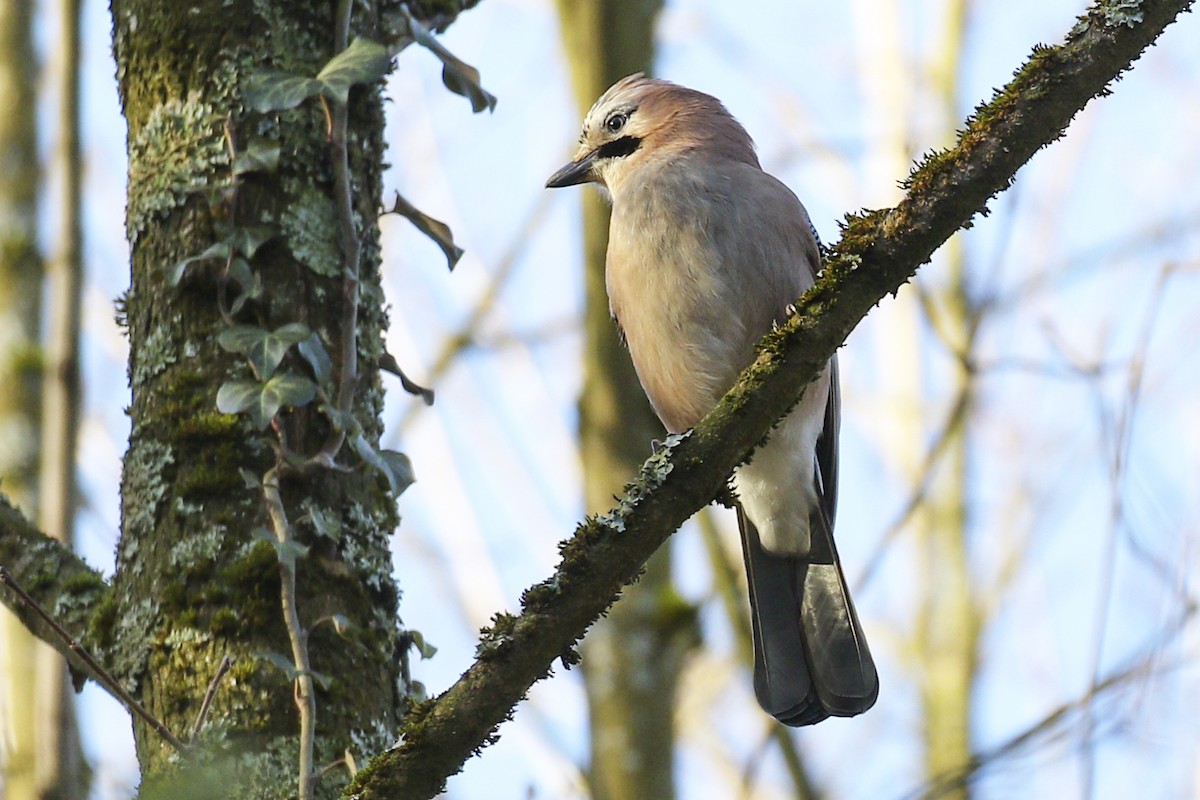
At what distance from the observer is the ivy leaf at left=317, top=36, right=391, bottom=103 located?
2.95 metres

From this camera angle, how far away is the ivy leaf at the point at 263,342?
2799 millimetres

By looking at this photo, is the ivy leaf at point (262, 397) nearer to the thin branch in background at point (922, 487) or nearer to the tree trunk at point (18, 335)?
the tree trunk at point (18, 335)

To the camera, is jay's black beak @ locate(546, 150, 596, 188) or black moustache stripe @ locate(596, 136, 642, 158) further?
jay's black beak @ locate(546, 150, 596, 188)

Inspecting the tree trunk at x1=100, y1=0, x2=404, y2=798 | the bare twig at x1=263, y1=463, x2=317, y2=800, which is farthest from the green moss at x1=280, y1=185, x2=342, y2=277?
the bare twig at x1=263, y1=463, x2=317, y2=800

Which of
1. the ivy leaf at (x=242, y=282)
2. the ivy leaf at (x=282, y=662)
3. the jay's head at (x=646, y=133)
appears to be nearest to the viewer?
the ivy leaf at (x=282, y=662)

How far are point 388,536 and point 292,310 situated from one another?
0.53m

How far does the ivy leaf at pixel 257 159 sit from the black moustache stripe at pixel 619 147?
175 centimetres

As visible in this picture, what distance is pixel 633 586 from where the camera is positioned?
16.5 ft

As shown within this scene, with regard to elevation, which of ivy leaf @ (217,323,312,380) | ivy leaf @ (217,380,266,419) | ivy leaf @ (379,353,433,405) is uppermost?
ivy leaf @ (379,353,433,405)

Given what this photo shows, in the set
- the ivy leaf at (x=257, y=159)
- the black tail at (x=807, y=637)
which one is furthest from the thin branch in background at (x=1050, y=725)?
the ivy leaf at (x=257, y=159)

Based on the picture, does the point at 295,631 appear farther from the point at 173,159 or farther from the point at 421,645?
the point at 173,159

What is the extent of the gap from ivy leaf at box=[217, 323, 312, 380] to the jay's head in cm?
162

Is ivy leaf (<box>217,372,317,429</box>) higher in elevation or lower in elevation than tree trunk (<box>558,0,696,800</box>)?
lower

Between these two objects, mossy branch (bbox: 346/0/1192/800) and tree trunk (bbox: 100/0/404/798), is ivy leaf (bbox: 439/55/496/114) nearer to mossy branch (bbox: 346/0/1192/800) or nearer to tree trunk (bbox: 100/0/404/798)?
tree trunk (bbox: 100/0/404/798)
